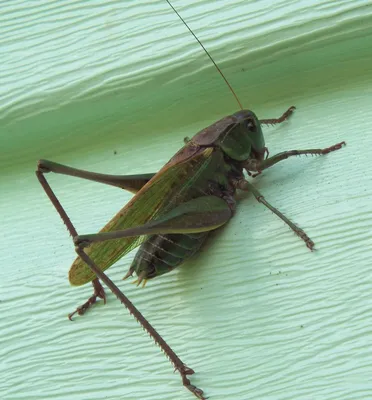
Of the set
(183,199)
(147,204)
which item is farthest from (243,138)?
(147,204)

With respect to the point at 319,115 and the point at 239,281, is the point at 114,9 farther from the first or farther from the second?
the point at 239,281

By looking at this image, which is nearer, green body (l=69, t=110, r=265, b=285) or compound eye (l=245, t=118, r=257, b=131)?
green body (l=69, t=110, r=265, b=285)

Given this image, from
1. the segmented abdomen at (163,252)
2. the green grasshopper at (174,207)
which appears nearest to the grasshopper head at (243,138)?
the green grasshopper at (174,207)

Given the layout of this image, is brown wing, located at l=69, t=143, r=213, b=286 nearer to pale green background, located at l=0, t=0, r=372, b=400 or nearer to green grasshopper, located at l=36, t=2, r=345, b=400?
green grasshopper, located at l=36, t=2, r=345, b=400

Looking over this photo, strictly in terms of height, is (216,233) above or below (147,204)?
below

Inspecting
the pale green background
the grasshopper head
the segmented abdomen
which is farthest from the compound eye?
the segmented abdomen

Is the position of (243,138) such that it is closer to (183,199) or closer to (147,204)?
(183,199)
